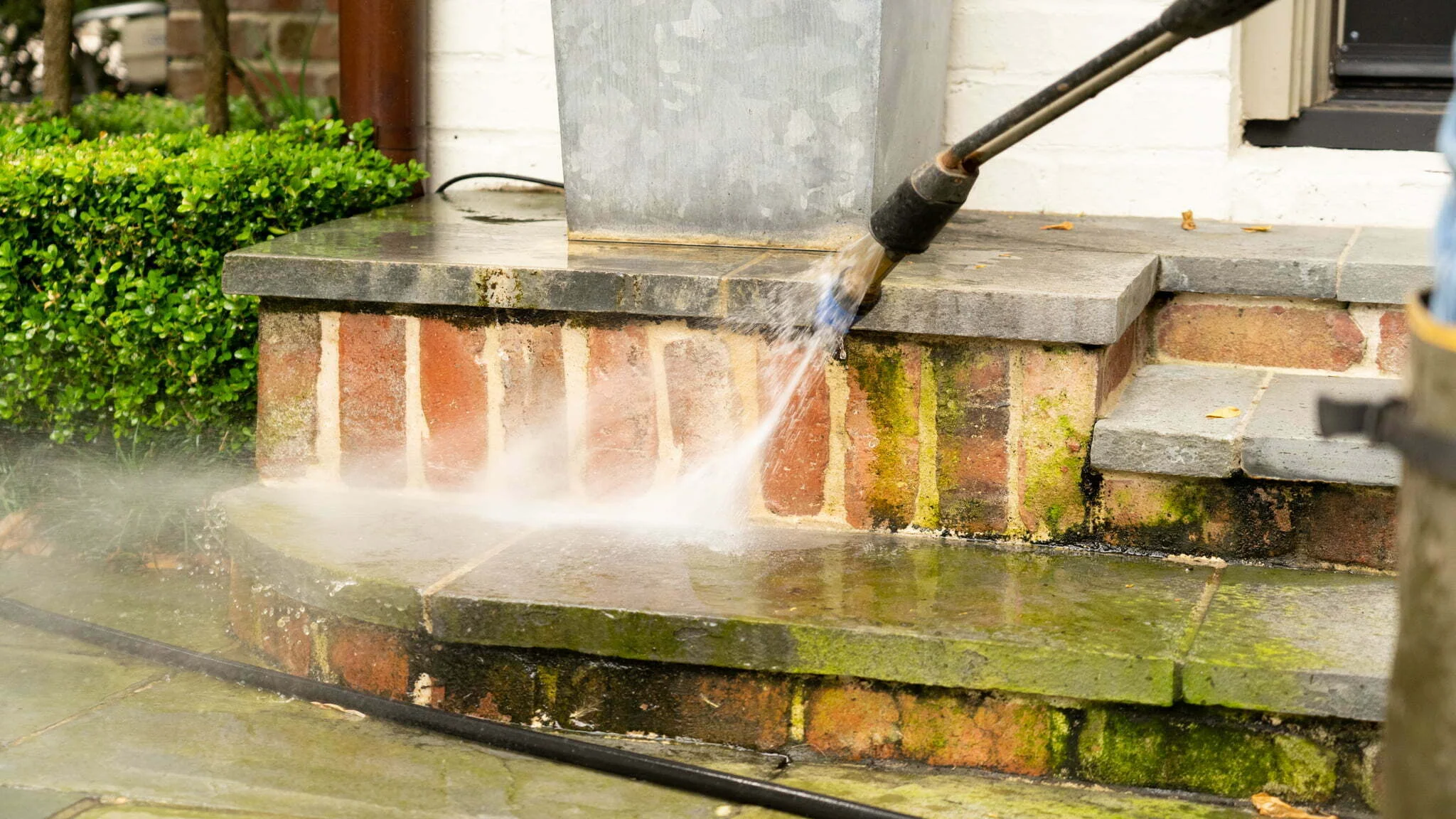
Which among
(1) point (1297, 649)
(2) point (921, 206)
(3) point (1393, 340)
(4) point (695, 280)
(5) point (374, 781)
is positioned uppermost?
(2) point (921, 206)

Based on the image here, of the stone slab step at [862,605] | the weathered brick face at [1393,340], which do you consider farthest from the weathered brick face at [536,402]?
the weathered brick face at [1393,340]

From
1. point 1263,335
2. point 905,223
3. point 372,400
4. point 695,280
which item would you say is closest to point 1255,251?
point 1263,335

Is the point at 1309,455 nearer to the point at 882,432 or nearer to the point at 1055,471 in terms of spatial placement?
the point at 1055,471

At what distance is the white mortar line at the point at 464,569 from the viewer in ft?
8.25

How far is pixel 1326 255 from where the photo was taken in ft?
10.0

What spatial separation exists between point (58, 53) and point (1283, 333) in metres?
3.50

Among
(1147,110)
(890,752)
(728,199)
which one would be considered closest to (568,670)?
(890,752)

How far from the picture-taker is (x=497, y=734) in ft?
8.04

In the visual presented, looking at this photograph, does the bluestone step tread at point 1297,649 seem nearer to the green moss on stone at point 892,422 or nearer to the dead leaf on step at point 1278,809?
the dead leaf on step at point 1278,809

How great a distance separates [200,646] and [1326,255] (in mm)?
2329

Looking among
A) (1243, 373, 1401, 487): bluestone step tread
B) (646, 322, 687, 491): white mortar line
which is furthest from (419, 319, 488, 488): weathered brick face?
(1243, 373, 1401, 487): bluestone step tread

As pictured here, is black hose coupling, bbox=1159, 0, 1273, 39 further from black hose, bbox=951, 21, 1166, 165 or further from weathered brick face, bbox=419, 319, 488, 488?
weathered brick face, bbox=419, 319, 488, 488

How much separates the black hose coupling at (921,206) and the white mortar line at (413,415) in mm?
1103

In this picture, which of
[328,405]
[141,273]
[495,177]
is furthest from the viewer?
[495,177]
